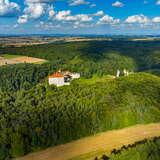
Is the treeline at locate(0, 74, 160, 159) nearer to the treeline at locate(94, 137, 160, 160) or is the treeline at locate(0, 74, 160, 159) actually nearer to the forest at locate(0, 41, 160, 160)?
the forest at locate(0, 41, 160, 160)

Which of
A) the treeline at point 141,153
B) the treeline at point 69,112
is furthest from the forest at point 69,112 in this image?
the treeline at point 141,153

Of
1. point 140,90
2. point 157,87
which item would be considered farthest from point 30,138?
point 157,87

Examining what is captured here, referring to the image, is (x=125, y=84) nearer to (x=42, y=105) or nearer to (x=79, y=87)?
(x=79, y=87)

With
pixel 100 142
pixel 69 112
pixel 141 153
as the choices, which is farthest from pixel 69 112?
pixel 141 153

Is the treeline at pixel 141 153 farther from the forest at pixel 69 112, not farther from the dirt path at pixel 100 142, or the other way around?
the forest at pixel 69 112

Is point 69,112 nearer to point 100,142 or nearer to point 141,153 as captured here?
point 100,142
